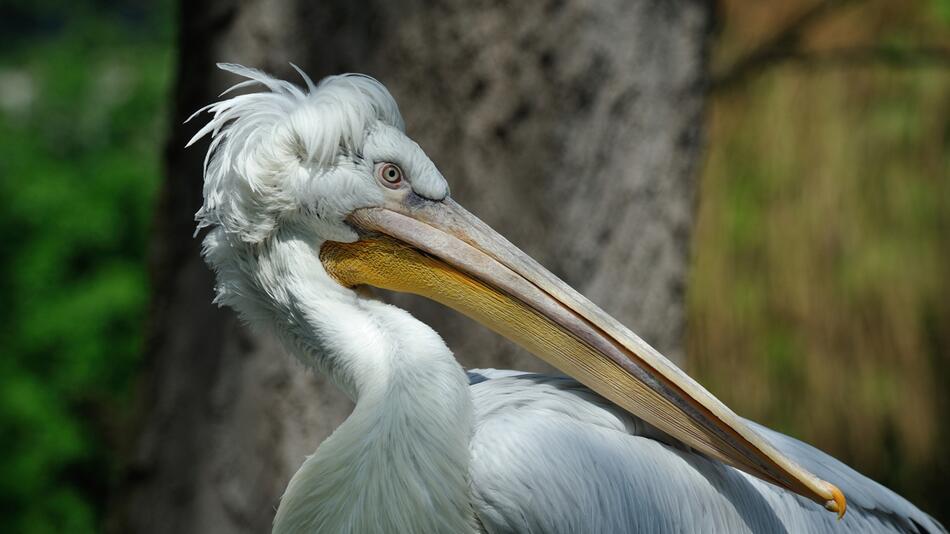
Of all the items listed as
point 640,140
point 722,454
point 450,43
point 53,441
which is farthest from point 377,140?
point 53,441

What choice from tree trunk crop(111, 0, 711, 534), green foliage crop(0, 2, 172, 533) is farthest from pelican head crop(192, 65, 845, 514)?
green foliage crop(0, 2, 172, 533)

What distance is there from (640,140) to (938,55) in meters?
1.71

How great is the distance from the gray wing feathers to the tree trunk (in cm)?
134

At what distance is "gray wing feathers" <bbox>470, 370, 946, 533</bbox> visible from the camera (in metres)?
1.84

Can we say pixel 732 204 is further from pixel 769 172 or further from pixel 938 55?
pixel 938 55

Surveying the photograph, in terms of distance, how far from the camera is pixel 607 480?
6.38 feet

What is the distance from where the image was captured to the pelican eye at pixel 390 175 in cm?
200

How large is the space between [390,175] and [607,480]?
0.71 meters

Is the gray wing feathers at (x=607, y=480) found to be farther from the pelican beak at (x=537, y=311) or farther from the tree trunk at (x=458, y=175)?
the tree trunk at (x=458, y=175)

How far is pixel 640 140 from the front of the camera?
3.62 meters

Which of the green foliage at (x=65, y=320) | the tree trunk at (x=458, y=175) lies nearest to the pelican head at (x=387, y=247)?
the tree trunk at (x=458, y=175)

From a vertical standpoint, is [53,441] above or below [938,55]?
below

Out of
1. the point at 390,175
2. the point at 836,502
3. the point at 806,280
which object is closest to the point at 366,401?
the point at 390,175

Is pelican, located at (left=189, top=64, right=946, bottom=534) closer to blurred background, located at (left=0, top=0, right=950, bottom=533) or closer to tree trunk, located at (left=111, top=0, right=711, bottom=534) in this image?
tree trunk, located at (left=111, top=0, right=711, bottom=534)
